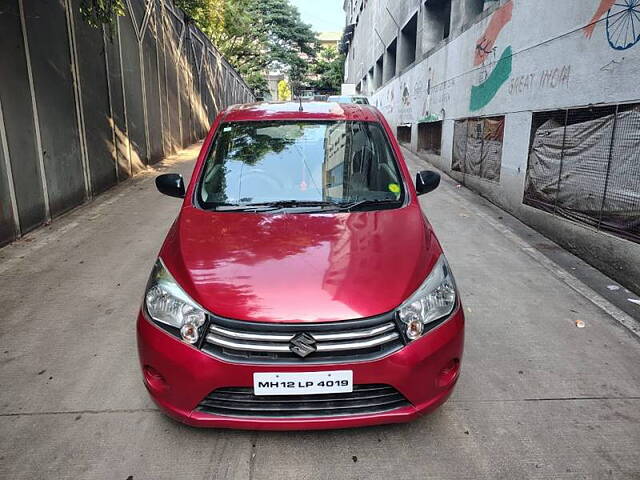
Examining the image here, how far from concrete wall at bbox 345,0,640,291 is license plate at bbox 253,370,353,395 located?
379 centimetres

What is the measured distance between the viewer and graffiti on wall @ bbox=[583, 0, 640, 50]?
15.8ft

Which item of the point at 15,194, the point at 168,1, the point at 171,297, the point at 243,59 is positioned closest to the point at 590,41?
the point at 171,297

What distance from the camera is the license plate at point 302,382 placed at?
6.98ft

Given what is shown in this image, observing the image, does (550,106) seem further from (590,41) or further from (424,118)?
(424,118)

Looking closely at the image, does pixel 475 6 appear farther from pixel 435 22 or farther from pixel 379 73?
pixel 379 73

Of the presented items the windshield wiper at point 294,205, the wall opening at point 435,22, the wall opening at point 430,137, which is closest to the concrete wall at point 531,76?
the wall opening at point 430,137

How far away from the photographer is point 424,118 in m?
14.6

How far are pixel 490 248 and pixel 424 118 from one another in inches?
374

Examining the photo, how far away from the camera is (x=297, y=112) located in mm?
3805

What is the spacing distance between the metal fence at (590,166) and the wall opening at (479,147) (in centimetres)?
131

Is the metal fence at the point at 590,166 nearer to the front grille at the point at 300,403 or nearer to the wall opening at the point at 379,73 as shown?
the front grille at the point at 300,403

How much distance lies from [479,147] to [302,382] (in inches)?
321

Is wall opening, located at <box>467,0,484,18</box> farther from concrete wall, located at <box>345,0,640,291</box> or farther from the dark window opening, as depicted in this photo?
the dark window opening

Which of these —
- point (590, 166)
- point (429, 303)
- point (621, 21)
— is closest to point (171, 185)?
point (429, 303)
